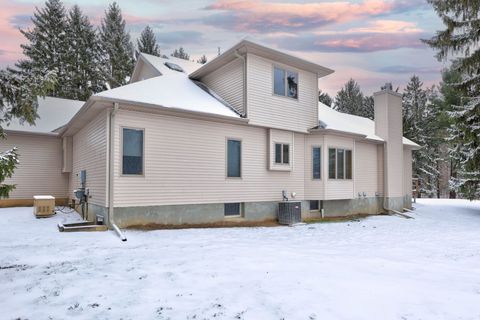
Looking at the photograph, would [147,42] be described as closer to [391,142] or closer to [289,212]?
Result: [391,142]

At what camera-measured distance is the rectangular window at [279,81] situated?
1322 centimetres

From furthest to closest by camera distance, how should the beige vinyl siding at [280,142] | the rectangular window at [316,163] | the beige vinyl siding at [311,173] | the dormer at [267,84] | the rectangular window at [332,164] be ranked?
the rectangular window at [332,164] < the rectangular window at [316,163] < the beige vinyl siding at [311,173] < the beige vinyl siding at [280,142] < the dormer at [267,84]

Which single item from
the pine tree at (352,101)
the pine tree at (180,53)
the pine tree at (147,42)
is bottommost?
the pine tree at (352,101)

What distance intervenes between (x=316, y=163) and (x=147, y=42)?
26.2 metres

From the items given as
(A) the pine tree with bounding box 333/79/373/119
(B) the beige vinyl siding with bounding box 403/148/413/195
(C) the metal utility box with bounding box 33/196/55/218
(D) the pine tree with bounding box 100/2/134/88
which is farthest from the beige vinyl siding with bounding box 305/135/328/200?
(A) the pine tree with bounding box 333/79/373/119

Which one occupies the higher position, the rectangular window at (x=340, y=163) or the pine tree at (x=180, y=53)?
the pine tree at (x=180, y=53)

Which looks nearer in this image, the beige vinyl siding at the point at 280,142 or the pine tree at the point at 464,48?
the pine tree at the point at 464,48

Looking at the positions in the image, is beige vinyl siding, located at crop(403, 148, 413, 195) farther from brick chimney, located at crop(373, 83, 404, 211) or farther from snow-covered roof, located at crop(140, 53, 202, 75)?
snow-covered roof, located at crop(140, 53, 202, 75)

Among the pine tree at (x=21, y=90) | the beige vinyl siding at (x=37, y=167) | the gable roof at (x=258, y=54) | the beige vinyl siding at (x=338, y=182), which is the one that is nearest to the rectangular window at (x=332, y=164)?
the beige vinyl siding at (x=338, y=182)

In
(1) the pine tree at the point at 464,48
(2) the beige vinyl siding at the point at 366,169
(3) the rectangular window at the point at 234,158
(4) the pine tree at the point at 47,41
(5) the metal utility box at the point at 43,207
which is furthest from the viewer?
(4) the pine tree at the point at 47,41

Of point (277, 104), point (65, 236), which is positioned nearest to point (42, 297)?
point (65, 236)

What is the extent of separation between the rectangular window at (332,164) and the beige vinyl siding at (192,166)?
2.19 meters

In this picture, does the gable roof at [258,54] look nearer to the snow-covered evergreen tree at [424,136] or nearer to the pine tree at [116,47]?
the pine tree at [116,47]

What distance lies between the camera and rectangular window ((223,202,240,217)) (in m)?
12.0
